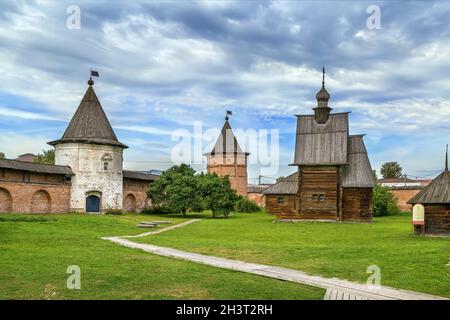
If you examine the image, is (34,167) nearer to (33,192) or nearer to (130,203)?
(33,192)

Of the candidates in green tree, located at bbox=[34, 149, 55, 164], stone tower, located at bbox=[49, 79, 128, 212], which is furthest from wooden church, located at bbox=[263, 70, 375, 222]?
green tree, located at bbox=[34, 149, 55, 164]

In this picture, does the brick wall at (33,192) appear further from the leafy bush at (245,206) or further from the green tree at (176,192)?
the leafy bush at (245,206)

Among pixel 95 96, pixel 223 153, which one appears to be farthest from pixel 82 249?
pixel 223 153

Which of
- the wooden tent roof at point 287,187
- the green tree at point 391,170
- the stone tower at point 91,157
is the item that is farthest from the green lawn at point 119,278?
the green tree at point 391,170

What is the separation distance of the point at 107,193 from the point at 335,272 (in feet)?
109

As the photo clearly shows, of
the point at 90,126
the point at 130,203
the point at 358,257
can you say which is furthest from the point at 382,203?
the point at 358,257

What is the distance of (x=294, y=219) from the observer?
38094 mm

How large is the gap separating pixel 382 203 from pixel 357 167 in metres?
15.6

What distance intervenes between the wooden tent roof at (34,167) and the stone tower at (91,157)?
109 centimetres

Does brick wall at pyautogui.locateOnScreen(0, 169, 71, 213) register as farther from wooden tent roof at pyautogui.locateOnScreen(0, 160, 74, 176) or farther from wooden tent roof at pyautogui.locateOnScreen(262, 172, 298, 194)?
wooden tent roof at pyautogui.locateOnScreen(262, 172, 298, 194)

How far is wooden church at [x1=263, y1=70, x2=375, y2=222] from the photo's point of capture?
37.1 m

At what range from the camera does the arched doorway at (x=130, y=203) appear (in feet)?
156

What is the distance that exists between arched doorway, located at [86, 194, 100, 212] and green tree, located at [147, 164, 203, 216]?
6.06 metres
